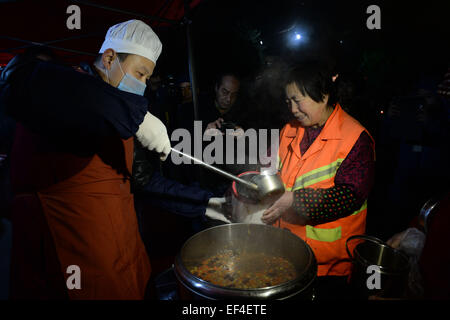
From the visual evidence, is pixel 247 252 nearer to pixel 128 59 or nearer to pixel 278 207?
pixel 278 207

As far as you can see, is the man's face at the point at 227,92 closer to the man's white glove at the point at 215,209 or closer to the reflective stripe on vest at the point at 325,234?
the man's white glove at the point at 215,209

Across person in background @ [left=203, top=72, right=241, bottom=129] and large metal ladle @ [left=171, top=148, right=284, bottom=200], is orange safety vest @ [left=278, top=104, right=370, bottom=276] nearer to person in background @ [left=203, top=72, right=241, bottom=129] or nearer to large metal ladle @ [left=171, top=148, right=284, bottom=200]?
large metal ladle @ [left=171, top=148, right=284, bottom=200]

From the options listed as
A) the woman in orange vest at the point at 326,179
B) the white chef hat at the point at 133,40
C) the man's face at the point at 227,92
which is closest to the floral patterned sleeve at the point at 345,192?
the woman in orange vest at the point at 326,179

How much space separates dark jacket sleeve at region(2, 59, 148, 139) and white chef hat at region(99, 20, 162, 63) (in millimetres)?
793

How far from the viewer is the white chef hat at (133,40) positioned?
1820mm

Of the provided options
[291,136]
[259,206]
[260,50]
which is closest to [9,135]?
[259,206]

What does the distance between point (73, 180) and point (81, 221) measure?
0.88 ft

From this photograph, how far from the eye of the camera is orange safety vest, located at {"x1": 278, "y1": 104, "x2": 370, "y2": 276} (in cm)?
196

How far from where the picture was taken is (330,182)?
2027mm

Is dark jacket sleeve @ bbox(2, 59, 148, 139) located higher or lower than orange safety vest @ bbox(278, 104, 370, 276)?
higher

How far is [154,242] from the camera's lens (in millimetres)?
3924

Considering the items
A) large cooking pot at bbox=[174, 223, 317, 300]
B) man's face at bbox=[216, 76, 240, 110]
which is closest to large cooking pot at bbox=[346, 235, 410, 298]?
large cooking pot at bbox=[174, 223, 317, 300]

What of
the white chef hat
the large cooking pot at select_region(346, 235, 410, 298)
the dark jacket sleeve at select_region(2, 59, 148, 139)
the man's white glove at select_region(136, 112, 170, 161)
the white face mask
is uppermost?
the white chef hat

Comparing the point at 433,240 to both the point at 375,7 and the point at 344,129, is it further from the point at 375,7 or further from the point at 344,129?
the point at 375,7
